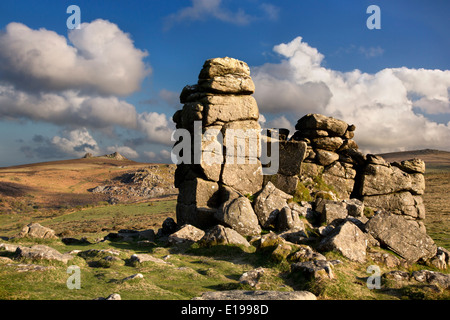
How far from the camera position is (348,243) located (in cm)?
1928

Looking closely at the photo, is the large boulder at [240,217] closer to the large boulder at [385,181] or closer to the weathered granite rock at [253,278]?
the weathered granite rock at [253,278]

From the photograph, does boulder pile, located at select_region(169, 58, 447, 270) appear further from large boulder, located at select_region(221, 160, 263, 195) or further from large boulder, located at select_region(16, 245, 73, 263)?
large boulder, located at select_region(16, 245, 73, 263)

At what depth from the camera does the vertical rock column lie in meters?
29.7

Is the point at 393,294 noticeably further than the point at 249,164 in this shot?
No

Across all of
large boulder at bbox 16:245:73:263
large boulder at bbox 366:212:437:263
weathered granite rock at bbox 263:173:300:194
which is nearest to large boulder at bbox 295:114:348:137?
weathered granite rock at bbox 263:173:300:194

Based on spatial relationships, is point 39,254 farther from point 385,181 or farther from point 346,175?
point 385,181

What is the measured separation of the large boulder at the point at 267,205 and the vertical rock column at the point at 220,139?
2323mm

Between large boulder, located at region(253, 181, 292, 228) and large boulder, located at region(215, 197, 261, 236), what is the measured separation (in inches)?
43.3

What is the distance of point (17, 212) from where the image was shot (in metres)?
80.0

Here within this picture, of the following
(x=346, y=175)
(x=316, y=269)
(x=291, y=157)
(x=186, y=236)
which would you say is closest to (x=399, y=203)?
(x=346, y=175)

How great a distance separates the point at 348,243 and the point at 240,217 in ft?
28.3
